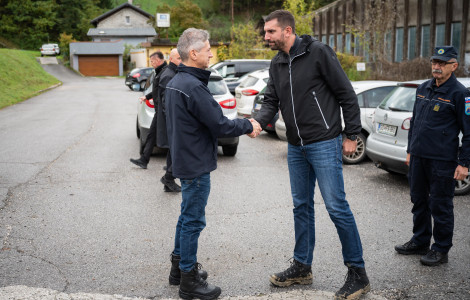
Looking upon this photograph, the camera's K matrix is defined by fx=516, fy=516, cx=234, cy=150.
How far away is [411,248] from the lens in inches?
198

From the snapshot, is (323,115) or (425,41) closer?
(323,115)

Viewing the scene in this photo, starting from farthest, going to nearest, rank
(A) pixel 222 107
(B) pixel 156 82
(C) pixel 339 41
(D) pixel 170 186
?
1. (C) pixel 339 41
2. (A) pixel 222 107
3. (B) pixel 156 82
4. (D) pixel 170 186

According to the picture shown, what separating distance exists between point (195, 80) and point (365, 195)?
4372 mm

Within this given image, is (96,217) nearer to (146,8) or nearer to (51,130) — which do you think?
(51,130)

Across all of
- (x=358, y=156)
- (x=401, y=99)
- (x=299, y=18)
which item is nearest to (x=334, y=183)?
(x=401, y=99)

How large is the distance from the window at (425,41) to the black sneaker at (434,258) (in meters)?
28.8

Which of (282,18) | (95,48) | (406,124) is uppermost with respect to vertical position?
(95,48)

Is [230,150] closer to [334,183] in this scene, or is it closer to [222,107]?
[222,107]

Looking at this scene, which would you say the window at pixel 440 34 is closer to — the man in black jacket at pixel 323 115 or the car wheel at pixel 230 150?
the car wheel at pixel 230 150

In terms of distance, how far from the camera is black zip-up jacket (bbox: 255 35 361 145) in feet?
13.2

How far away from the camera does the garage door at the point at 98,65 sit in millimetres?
62219

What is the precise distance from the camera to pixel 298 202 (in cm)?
433

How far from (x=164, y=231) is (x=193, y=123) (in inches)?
85.1

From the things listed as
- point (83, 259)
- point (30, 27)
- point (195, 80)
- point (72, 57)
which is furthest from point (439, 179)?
point (30, 27)
